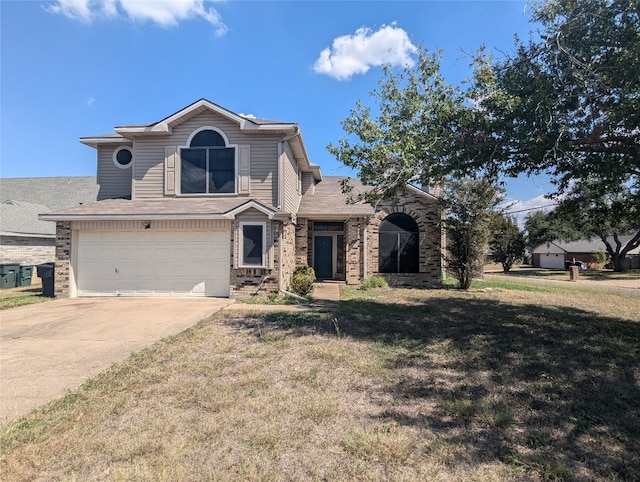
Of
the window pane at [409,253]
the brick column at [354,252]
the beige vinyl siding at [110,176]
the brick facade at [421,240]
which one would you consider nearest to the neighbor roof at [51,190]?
the beige vinyl siding at [110,176]

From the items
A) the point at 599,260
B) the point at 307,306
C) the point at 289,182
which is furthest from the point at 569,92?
the point at 599,260

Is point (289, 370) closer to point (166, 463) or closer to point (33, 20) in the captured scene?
point (166, 463)

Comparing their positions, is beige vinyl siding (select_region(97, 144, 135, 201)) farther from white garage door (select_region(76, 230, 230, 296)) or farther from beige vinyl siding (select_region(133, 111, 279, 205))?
white garage door (select_region(76, 230, 230, 296))

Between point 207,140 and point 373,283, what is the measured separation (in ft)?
26.5

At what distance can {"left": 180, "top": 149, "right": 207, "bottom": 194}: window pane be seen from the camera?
12.6 meters

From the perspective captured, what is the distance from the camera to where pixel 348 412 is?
3721 millimetres

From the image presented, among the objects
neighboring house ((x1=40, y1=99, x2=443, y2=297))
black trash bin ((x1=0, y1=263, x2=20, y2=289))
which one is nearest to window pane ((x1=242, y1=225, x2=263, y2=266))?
neighboring house ((x1=40, y1=99, x2=443, y2=297))

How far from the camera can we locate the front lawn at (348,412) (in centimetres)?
282

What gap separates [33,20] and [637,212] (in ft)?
51.6

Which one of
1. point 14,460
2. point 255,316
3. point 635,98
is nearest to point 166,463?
point 14,460

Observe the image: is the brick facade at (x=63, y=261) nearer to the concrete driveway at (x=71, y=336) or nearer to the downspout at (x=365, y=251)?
the concrete driveway at (x=71, y=336)

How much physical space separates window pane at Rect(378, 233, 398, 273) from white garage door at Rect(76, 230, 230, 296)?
7229mm

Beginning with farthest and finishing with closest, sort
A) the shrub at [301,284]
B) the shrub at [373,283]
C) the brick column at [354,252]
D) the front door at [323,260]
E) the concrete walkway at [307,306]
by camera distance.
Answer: the front door at [323,260] < the brick column at [354,252] < the shrub at [373,283] < the shrub at [301,284] < the concrete walkway at [307,306]

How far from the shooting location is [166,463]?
9.24 ft
